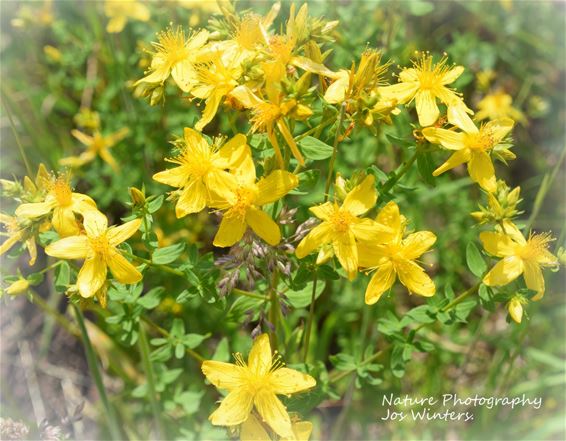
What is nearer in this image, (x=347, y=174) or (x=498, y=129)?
(x=498, y=129)

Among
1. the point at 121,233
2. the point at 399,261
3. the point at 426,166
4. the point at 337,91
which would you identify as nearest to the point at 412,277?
the point at 399,261

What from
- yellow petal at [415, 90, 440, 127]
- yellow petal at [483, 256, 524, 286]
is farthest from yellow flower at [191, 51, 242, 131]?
yellow petal at [483, 256, 524, 286]

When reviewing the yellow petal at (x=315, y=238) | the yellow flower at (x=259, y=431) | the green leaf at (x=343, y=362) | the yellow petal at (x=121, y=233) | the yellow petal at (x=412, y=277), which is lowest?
the green leaf at (x=343, y=362)

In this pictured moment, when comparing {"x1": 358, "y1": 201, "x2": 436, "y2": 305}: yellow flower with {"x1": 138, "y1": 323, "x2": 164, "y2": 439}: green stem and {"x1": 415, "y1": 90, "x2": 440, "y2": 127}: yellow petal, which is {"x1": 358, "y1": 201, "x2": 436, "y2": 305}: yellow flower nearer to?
{"x1": 415, "y1": 90, "x2": 440, "y2": 127}: yellow petal

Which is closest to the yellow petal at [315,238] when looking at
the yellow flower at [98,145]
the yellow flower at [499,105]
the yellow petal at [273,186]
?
the yellow petal at [273,186]

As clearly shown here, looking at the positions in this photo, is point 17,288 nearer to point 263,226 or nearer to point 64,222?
point 64,222

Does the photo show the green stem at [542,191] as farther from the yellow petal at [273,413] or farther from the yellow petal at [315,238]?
the yellow petal at [273,413]

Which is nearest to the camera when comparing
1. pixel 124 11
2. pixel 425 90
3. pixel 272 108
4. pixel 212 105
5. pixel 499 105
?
pixel 272 108
